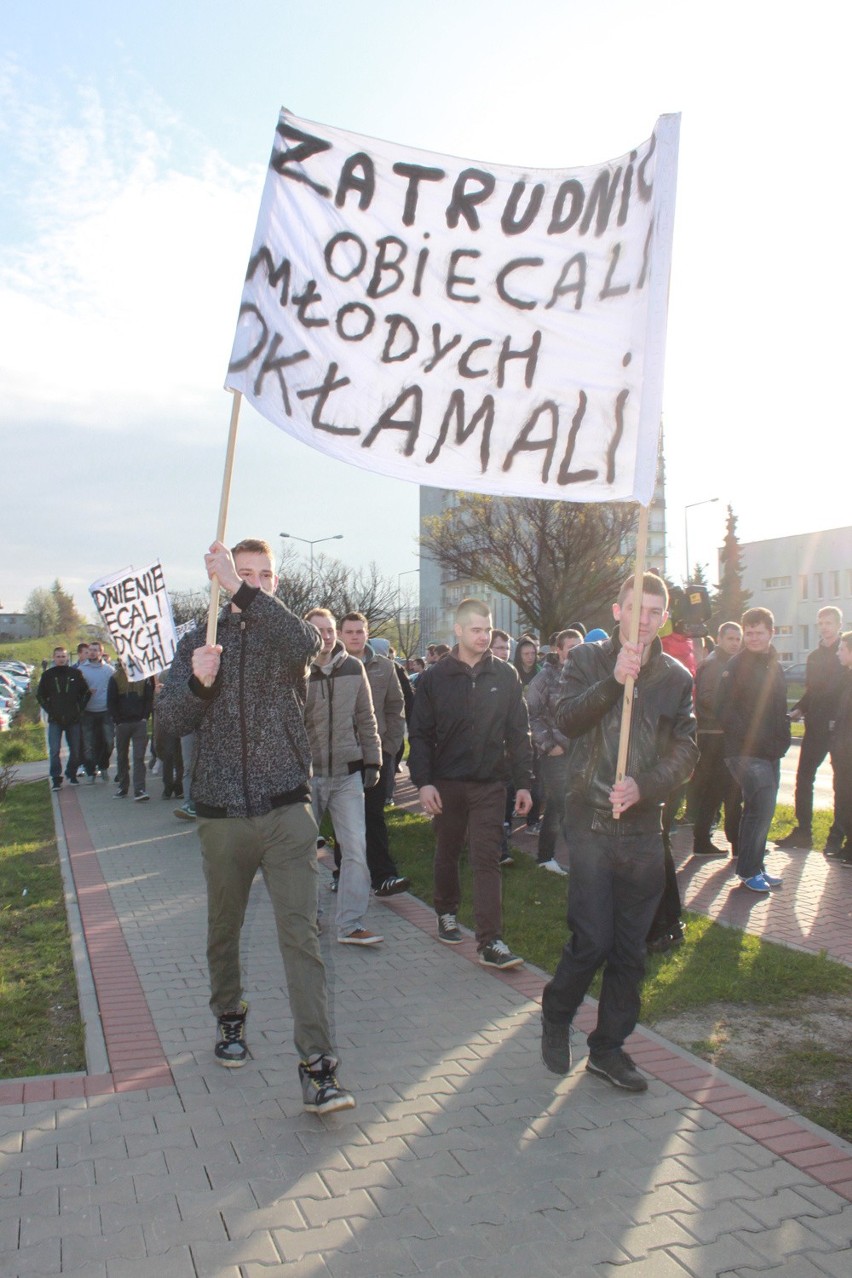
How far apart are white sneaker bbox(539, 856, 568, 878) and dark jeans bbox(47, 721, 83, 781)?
31.0 feet

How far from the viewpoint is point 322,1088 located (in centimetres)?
434

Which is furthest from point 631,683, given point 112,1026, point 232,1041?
point 112,1026

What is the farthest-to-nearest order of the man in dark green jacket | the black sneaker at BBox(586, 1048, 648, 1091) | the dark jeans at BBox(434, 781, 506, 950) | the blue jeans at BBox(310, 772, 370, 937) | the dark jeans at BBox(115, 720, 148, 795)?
the man in dark green jacket, the dark jeans at BBox(115, 720, 148, 795), the blue jeans at BBox(310, 772, 370, 937), the dark jeans at BBox(434, 781, 506, 950), the black sneaker at BBox(586, 1048, 648, 1091)

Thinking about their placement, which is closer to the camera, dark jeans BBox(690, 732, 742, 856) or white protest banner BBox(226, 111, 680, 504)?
white protest banner BBox(226, 111, 680, 504)

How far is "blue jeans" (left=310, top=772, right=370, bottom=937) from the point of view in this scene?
7254 mm

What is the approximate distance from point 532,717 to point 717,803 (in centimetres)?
211

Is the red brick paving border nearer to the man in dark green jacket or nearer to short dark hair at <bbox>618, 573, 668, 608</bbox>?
short dark hair at <bbox>618, 573, 668, 608</bbox>

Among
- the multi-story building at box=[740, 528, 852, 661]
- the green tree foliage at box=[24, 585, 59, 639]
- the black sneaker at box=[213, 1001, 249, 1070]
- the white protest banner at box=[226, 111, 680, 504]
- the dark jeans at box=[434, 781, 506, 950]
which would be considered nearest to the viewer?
the white protest banner at box=[226, 111, 680, 504]

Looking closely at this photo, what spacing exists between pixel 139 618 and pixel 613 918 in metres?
11.0

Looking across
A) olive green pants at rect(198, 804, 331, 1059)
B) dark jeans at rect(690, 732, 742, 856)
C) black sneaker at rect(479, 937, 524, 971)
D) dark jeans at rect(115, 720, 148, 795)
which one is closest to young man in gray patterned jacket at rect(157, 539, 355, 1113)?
olive green pants at rect(198, 804, 331, 1059)

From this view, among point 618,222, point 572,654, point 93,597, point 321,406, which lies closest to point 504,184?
point 618,222

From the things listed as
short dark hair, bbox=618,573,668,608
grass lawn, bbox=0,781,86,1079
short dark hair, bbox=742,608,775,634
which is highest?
short dark hair, bbox=618,573,668,608

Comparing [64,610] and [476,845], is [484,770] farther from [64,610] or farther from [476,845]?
[64,610]

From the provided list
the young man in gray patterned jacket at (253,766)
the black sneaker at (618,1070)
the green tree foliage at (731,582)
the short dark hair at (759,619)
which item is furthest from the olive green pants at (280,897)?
the green tree foliage at (731,582)
